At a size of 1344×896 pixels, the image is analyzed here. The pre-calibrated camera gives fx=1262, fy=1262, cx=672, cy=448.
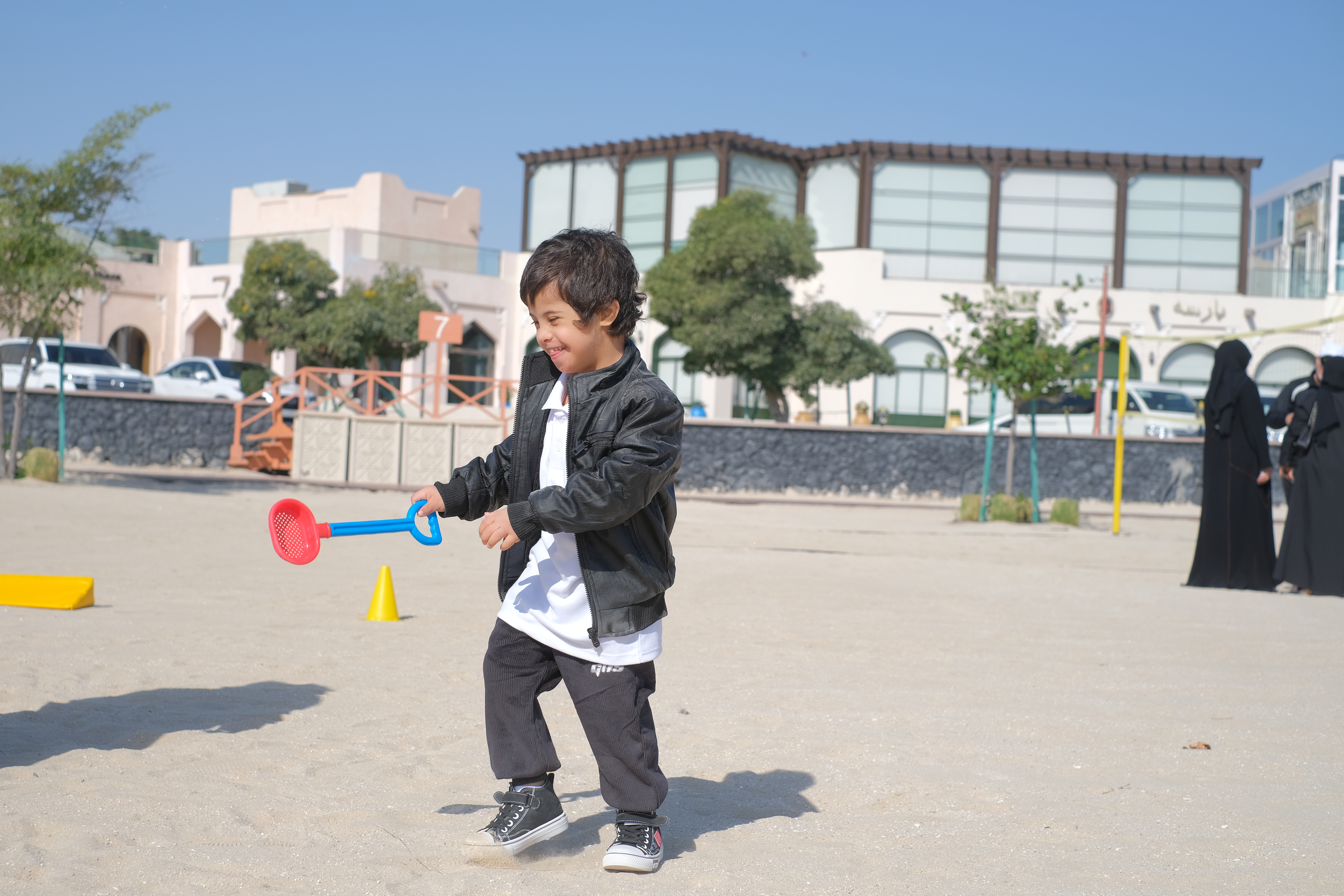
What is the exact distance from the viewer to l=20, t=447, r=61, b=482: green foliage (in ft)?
51.8

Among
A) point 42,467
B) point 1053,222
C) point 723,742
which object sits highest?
point 1053,222

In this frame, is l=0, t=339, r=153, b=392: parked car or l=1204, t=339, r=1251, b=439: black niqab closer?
l=1204, t=339, r=1251, b=439: black niqab

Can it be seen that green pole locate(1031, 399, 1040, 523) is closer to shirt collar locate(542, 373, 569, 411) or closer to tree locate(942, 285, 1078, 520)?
tree locate(942, 285, 1078, 520)

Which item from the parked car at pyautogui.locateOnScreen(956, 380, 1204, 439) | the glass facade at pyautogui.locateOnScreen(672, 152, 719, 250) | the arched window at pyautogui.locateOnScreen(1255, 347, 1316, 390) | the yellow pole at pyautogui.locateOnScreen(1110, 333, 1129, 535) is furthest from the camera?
the glass facade at pyautogui.locateOnScreen(672, 152, 719, 250)

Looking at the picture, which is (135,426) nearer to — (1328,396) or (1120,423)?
(1120,423)

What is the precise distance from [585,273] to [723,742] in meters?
2.11

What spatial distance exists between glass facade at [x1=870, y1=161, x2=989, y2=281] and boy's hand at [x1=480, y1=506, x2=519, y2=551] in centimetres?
3553

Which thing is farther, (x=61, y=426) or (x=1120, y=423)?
(x=61, y=426)

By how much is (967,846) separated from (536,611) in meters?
1.30

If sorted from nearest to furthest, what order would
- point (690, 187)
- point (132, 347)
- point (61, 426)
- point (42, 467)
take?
point (42, 467) → point (61, 426) → point (690, 187) → point (132, 347)

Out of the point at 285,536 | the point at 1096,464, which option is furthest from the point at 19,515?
Result: the point at 1096,464

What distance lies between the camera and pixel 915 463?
834 inches

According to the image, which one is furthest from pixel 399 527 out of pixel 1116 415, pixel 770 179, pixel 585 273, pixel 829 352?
pixel 770 179

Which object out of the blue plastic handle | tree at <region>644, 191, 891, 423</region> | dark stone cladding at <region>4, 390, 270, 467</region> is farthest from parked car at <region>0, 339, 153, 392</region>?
the blue plastic handle
